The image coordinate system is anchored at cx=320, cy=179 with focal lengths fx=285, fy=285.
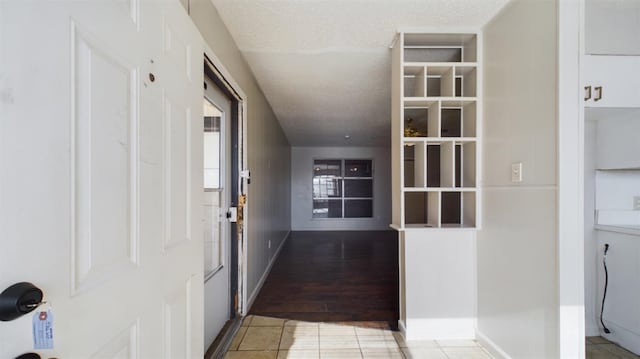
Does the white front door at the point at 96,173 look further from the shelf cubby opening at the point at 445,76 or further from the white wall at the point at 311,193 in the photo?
the white wall at the point at 311,193

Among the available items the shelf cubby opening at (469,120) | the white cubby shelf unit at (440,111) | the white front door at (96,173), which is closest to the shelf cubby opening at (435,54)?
the white cubby shelf unit at (440,111)

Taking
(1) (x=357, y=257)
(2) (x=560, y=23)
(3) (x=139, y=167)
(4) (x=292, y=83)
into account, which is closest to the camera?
(3) (x=139, y=167)

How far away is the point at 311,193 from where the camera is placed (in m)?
8.23

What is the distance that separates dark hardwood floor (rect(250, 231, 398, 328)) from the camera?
2771mm

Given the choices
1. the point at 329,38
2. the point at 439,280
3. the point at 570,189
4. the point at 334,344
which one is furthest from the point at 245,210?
the point at 570,189

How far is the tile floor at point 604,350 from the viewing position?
2.00 meters

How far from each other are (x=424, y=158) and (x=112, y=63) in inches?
81.4

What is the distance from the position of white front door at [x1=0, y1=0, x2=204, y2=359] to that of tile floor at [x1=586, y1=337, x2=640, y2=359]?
107 inches

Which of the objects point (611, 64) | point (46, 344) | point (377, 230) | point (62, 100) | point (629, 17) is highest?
point (629, 17)

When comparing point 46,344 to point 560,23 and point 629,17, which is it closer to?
point 560,23

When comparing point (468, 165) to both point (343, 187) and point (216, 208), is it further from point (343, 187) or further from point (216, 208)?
point (343, 187)

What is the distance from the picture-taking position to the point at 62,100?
0.63 m

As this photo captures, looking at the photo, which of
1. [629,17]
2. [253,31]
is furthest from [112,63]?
[629,17]

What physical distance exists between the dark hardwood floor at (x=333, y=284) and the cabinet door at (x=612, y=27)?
2.46m
